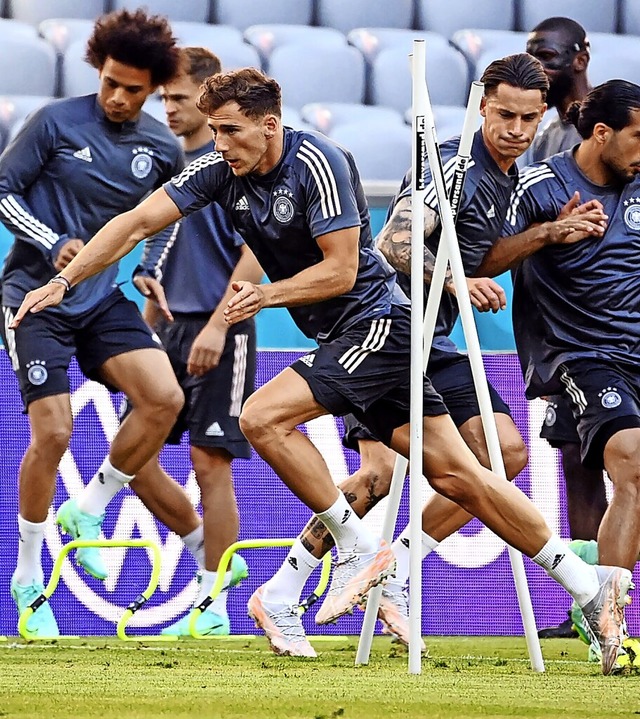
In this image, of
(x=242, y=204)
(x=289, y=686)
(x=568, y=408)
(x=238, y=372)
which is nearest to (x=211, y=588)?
(x=238, y=372)

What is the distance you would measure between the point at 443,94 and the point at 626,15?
188 cm

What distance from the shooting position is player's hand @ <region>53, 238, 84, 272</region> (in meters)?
6.08

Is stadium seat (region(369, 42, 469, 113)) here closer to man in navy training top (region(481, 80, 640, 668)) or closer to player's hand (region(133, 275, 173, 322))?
player's hand (region(133, 275, 173, 322))

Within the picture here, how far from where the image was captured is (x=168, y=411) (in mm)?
6379

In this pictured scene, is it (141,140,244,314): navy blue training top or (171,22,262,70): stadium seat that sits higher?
(171,22,262,70): stadium seat

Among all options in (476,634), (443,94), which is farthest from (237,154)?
(443,94)

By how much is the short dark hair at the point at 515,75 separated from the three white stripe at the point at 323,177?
37.6 inches

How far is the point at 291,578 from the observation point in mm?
5055

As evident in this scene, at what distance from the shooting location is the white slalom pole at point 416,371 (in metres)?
4.29

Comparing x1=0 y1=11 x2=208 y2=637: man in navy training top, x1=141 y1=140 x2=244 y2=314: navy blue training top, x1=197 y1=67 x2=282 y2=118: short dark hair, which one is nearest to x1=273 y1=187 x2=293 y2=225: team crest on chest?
x1=197 y1=67 x2=282 y2=118: short dark hair

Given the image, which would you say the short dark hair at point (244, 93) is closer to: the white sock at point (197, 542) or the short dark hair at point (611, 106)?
the short dark hair at point (611, 106)

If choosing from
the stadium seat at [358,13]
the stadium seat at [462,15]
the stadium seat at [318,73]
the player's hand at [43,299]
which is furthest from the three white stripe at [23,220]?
the stadium seat at [462,15]

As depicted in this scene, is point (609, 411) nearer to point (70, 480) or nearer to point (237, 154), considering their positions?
point (237, 154)

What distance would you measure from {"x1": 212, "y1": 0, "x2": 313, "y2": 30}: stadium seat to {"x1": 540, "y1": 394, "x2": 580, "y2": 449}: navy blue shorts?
5173 millimetres
